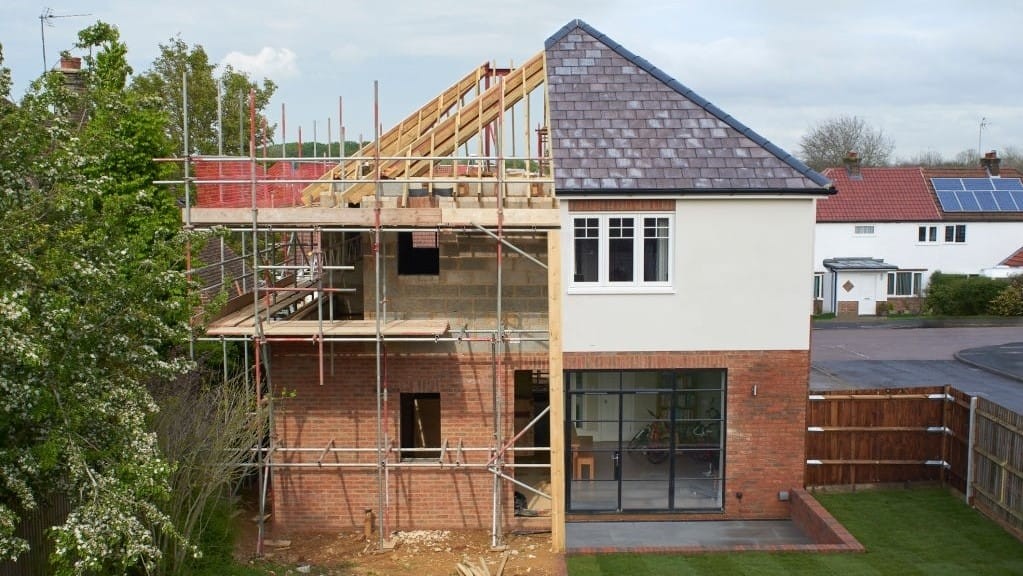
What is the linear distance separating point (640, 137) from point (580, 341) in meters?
3.81

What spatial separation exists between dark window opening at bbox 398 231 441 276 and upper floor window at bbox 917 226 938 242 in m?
32.4

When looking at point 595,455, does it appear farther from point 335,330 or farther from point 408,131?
point 408,131

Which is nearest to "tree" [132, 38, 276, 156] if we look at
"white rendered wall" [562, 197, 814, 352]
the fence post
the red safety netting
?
the red safety netting

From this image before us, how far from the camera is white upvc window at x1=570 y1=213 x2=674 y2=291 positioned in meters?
15.6

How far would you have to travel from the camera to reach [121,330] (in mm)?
10211

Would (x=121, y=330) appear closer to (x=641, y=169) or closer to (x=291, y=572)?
(x=291, y=572)

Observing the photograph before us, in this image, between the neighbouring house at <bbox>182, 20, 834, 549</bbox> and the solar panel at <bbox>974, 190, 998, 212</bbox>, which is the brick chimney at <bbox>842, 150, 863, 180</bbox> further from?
the neighbouring house at <bbox>182, 20, 834, 549</bbox>

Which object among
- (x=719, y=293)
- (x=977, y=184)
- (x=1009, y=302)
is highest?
(x=977, y=184)

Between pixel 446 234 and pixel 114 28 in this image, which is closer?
pixel 446 234

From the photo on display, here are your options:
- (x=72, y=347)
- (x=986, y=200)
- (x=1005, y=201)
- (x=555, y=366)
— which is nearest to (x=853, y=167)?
(x=986, y=200)

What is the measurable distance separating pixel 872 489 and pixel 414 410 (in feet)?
28.1

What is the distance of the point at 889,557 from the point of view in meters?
13.1

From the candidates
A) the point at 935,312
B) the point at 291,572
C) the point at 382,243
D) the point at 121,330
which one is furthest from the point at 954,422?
the point at 935,312

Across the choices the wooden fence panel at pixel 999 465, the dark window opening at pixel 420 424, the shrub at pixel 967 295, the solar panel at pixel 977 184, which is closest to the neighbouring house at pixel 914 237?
the solar panel at pixel 977 184
